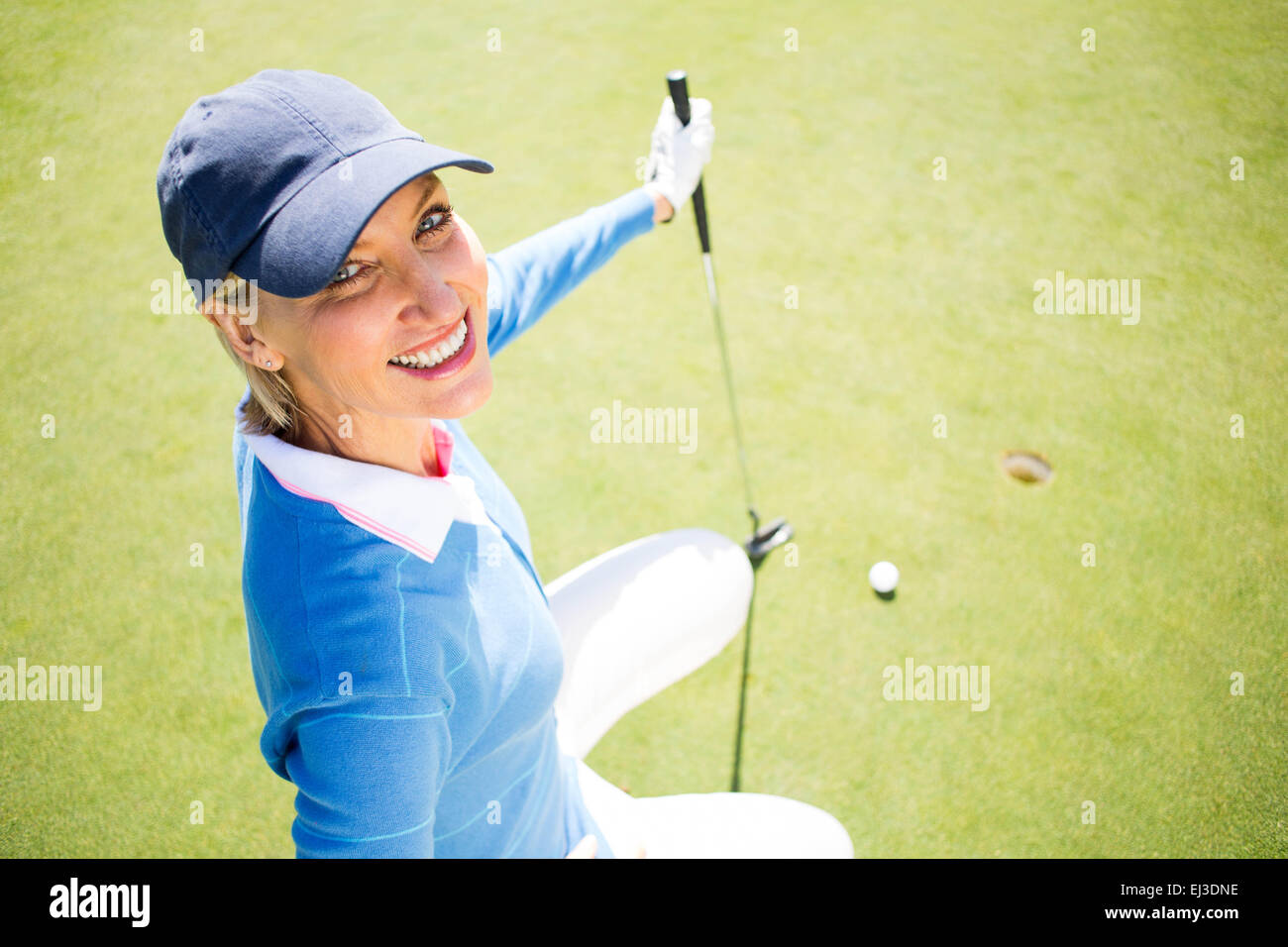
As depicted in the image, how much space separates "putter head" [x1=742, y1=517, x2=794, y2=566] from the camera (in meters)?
2.73

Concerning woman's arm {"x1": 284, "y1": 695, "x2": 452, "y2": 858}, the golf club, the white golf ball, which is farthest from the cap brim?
the white golf ball

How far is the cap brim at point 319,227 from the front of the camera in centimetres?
Answer: 96

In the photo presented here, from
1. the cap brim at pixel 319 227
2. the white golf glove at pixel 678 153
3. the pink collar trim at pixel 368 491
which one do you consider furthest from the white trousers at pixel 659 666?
the cap brim at pixel 319 227

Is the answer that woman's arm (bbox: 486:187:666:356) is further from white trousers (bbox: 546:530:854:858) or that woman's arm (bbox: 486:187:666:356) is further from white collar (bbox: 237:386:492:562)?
white trousers (bbox: 546:530:854:858)

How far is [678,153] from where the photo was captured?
2.08m

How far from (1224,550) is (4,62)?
20.5 feet

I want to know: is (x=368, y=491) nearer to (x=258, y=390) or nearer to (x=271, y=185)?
(x=258, y=390)

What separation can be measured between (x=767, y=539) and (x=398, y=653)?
1.86 metres

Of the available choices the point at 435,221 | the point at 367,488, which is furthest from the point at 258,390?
the point at 435,221

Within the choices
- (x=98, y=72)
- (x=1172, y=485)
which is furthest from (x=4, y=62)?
(x=1172, y=485)

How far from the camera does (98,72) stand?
4469mm

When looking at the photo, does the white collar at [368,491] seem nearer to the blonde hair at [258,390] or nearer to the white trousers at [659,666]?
the blonde hair at [258,390]

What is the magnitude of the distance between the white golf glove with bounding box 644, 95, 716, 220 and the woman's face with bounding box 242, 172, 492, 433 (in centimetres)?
105
